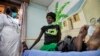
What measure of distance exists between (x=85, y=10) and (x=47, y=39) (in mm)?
563

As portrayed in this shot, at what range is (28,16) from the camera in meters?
3.35

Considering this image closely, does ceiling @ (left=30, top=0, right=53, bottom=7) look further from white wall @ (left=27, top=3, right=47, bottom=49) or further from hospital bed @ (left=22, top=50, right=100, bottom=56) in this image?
hospital bed @ (left=22, top=50, right=100, bottom=56)

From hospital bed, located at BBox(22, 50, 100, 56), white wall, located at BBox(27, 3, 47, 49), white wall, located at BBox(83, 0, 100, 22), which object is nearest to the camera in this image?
hospital bed, located at BBox(22, 50, 100, 56)

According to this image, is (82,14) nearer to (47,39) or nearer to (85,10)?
(85,10)

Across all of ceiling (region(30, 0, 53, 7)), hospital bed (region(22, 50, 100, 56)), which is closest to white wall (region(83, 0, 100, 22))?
hospital bed (region(22, 50, 100, 56))

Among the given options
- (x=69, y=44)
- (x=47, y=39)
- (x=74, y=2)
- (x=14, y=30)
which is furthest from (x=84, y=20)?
(x=14, y=30)

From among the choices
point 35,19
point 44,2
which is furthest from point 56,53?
point 44,2

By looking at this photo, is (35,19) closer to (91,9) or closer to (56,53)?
(91,9)

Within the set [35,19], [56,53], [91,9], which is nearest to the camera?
[56,53]

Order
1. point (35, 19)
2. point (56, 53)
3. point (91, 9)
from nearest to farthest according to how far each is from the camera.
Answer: point (56, 53) < point (91, 9) < point (35, 19)

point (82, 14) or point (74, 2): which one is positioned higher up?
point (74, 2)

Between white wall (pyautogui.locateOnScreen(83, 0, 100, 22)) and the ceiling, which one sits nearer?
white wall (pyautogui.locateOnScreen(83, 0, 100, 22))

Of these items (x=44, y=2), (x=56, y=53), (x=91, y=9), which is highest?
(x=44, y=2)

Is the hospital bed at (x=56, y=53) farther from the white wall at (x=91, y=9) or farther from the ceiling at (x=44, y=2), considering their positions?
the ceiling at (x=44, y=2)
